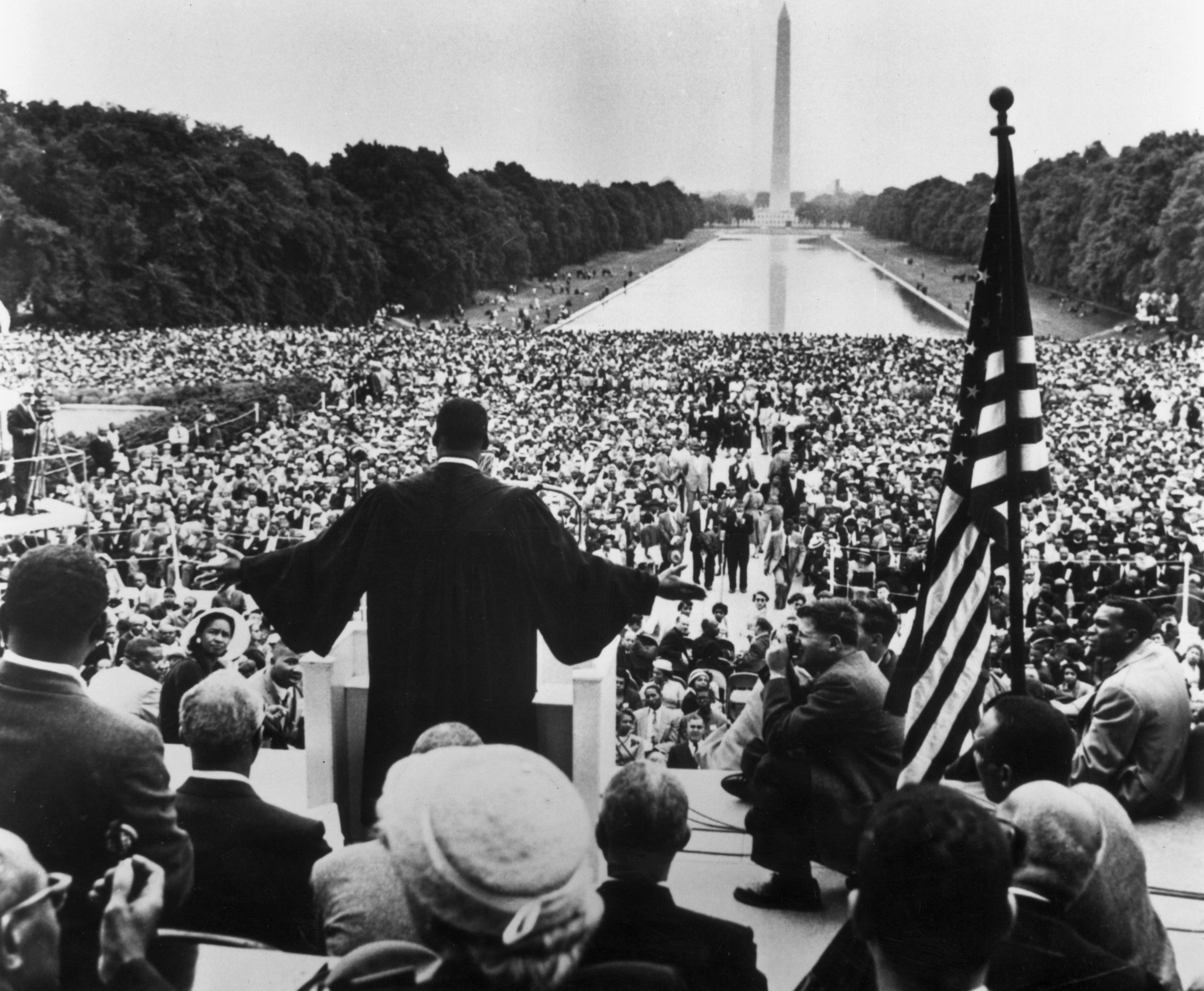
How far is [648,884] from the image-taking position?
256 centimetres

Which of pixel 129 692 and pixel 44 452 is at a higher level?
pixel 129 692

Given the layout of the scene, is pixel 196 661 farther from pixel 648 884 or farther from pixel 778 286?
pixel 778 286

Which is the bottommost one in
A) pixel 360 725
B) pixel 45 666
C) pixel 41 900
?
pixel 360 725

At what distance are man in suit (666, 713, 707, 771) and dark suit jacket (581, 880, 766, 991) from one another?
267 centimetres

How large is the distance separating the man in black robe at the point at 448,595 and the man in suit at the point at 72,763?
50.2 inches

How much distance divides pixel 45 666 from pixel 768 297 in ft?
37.2

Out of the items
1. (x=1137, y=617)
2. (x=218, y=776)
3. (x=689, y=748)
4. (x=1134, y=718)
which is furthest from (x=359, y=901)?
(x=689, y=748)

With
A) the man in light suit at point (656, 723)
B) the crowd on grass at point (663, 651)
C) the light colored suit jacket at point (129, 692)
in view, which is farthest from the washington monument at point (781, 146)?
the light colored suit jacket at point (129, 692)

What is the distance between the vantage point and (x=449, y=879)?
74.5 inches

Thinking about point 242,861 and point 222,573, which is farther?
point 222,573

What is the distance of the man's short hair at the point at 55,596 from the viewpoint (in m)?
3.11

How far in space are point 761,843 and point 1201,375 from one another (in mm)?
9684

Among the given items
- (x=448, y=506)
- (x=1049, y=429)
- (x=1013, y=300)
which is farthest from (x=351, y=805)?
(x=1049, y=429)

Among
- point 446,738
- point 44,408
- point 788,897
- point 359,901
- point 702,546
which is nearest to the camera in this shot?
point 359,901
